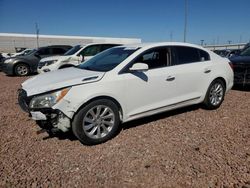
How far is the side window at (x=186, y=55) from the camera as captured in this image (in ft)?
15.4

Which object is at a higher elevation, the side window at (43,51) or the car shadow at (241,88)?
the side window at (43,51)

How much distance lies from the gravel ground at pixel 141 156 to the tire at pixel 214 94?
0.48 metres

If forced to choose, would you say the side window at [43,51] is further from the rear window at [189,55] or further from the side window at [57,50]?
the rear window at [189,55]

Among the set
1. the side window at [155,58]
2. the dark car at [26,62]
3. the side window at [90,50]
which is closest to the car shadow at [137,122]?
the side window at [155,58]

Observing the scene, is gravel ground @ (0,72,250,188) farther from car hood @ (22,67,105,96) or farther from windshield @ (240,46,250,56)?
windshield @ (240,46,250,56)

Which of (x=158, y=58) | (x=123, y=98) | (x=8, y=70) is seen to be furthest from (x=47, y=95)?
(x=8, y=70)

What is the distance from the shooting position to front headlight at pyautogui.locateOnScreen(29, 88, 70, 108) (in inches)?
136

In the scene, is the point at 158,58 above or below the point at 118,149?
above

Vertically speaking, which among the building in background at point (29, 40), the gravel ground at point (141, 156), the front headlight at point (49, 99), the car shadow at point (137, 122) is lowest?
the gravel ground at point (141, 156)

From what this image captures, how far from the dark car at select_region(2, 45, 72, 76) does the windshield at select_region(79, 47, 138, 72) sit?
30.6 feet

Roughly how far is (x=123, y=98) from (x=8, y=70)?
11.1 metres

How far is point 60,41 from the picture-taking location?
6988cm

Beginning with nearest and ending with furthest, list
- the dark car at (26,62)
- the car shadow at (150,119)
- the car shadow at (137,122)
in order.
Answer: the car shadow at (137,122) < the car shadow at (150,119) < the dark car at (26,62)

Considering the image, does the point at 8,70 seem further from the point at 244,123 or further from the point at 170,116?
the point at 244,123
